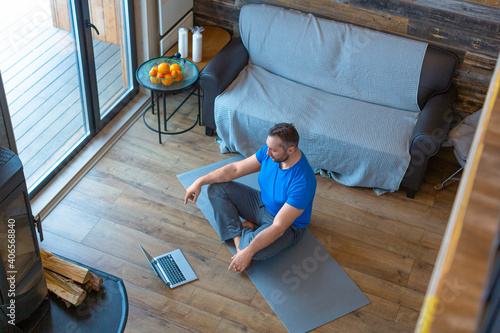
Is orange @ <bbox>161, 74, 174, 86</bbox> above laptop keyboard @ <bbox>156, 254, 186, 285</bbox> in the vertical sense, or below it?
above

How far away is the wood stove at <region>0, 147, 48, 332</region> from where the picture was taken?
2049 mm

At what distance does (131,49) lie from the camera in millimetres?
3938

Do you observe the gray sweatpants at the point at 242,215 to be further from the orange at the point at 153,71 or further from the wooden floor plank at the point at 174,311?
the orange at the point at 153,71

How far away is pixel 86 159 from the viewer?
357cm

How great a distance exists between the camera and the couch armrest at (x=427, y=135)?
3221mm

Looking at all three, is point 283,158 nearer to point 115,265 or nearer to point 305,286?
point 305,286

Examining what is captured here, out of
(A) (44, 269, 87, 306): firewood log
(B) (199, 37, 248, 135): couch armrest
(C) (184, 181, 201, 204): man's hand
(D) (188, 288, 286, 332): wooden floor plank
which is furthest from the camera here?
(B) (199, 37, 248, 135): couch armrest

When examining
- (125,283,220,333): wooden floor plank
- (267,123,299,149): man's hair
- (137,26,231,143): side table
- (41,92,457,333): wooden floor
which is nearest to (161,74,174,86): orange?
(137,26,231,143): side table

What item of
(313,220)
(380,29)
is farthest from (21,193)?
(380,29)

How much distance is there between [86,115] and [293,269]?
73.1 inches

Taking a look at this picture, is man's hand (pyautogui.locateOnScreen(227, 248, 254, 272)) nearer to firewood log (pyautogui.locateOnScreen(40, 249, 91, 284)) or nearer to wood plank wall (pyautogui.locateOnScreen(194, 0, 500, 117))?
firewood log (pyautogui.locateOnScreen(40, 249, 91, 284))

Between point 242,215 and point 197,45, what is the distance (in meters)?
1.39

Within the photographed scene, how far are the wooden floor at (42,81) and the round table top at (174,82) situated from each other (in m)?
0.30

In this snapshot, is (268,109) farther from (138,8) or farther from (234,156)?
(138,8)
